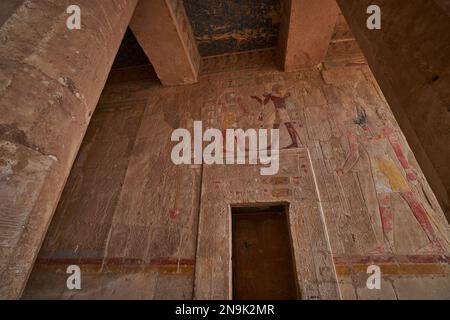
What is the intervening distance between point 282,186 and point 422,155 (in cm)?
156

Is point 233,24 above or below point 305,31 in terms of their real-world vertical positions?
above

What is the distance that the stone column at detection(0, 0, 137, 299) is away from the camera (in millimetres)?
990

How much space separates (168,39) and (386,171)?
3.26 metres

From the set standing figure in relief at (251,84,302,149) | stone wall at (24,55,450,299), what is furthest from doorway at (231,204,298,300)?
standing figure in relief at (251,84,302,149)

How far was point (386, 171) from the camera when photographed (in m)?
2.61

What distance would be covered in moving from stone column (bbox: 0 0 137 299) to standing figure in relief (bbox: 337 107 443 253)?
259 centimetres

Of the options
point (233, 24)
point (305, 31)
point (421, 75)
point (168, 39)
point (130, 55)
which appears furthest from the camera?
point (130, 55)

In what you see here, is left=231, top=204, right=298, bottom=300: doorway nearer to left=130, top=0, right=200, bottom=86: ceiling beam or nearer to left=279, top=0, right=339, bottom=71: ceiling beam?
left=279, top=0, right=339, bottom=71: ceiling beam

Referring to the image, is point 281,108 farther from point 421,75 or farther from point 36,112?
point 36,112

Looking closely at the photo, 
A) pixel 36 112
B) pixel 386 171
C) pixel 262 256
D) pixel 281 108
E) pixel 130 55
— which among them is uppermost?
pixel 130 55

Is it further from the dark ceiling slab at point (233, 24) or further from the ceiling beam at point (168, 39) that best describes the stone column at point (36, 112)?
the dark ceiling slab at point (233, 24)

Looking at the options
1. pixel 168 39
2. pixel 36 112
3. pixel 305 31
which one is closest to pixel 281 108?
pixel 305 31

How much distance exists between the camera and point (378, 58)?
1431mm

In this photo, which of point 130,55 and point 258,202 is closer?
point 258,202
